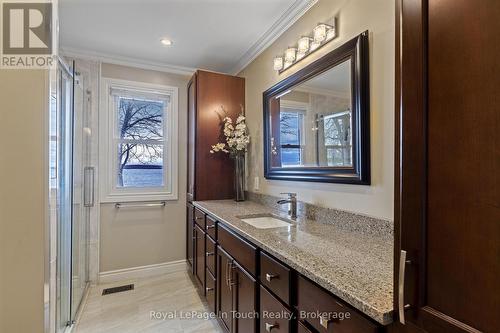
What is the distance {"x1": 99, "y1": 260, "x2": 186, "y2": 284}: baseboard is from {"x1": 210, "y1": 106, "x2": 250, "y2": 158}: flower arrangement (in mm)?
1551

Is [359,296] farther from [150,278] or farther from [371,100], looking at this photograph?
[150,278]

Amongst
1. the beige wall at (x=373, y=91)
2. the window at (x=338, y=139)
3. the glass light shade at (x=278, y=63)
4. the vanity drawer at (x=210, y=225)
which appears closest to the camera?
the beige wall at (x=373, y=91)

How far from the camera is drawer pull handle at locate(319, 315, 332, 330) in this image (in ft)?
2.87

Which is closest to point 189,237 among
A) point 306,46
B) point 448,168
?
point 306,46

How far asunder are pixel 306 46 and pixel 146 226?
2.61m

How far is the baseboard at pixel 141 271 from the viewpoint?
9.45 ft

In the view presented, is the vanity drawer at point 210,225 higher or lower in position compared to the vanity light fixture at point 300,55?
lower

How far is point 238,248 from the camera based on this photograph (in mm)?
1568

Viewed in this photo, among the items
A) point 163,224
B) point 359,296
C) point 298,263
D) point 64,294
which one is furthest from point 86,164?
point 359,296

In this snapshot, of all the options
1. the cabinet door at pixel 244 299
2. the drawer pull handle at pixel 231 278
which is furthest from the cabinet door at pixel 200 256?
the cabinet door at pixel 244 299

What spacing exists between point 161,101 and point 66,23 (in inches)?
46.4

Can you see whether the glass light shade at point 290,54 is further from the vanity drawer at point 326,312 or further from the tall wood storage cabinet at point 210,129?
the vanity drawer at point 326,312
